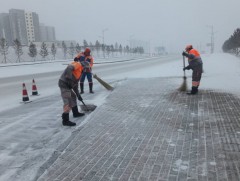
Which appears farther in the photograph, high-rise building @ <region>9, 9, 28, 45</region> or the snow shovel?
high-rise building @ <region>9, 9, 28, 45</region>

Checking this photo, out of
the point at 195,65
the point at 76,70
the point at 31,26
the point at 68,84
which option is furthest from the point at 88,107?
the point at 31,26

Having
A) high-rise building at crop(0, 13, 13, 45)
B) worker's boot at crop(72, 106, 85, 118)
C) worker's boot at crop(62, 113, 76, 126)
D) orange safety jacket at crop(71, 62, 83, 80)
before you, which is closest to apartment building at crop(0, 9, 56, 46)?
high-rise building at crop(0, 13, 13, 45)

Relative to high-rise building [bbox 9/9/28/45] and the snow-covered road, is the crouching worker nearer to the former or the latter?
the snow-covered road

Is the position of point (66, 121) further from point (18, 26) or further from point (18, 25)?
point (18, 25)

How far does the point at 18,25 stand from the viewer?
110 meters

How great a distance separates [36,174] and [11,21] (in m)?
121

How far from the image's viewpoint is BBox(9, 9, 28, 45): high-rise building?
110 metres

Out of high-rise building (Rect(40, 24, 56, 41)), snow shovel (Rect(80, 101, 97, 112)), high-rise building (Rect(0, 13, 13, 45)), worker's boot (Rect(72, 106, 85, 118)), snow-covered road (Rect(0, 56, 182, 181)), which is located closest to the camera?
snow-covered road (Rect(0, 56, 182, 181))

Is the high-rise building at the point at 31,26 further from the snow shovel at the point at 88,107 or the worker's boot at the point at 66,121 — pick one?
the worker's boot at the point at 66,121

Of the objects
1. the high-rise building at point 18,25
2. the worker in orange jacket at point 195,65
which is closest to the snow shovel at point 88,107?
the worker in orange jacket at point 195,65

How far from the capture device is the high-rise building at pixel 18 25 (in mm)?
110438

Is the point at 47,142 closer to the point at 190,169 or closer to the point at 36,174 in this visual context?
the point at 36,174

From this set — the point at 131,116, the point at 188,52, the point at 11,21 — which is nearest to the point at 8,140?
the point at 131,116

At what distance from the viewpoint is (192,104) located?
6.91 m
